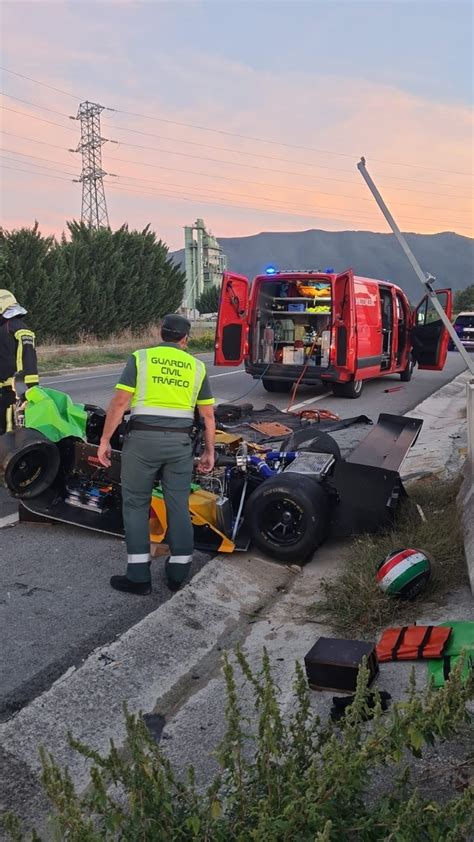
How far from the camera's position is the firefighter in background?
6.21 metres

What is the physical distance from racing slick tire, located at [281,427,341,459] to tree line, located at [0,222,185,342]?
61.2 feet

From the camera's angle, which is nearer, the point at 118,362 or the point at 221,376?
the point at 221,376

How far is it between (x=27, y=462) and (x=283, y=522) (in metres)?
1.80

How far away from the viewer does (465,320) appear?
26641 mm

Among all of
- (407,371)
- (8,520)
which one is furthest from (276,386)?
(8,520)

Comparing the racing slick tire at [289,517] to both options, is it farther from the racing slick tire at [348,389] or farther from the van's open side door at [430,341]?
the van's open side door at [430,341]

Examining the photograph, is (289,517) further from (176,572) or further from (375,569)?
(176,572)

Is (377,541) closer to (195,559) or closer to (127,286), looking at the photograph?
(195,559)

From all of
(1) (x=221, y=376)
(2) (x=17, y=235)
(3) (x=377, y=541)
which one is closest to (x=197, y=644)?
(3) (x=377, y=541)

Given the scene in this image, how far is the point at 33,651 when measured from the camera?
135 inches

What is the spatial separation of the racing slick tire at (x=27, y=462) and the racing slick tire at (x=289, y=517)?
1425 millimetres

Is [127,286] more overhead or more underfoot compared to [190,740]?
more overhead

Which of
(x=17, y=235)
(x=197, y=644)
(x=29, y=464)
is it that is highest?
(x=17, y=235)

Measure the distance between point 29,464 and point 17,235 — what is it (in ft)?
71.8
